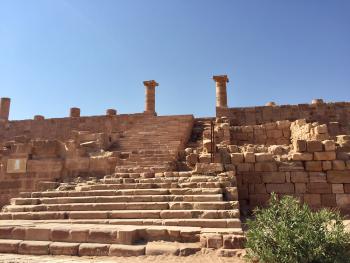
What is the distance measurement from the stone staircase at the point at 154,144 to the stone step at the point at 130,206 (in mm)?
2608

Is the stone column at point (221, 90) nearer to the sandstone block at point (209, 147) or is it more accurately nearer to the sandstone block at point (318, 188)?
the sandstone block at point (209, 147)

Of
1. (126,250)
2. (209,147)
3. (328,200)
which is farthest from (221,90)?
(126,250)

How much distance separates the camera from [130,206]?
8.41 metres

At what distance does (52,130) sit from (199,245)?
17347 mm

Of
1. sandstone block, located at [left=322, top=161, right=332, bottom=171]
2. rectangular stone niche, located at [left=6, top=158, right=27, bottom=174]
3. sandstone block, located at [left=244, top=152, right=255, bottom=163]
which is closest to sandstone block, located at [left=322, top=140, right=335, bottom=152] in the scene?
sandstone block, located at [left=322, top=161, right=332, bottom=171]

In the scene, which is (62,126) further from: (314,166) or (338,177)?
(338,177)

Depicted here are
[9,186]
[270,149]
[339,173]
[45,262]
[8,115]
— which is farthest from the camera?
[8,115]

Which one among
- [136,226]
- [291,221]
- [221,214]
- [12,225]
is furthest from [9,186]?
[291,221]

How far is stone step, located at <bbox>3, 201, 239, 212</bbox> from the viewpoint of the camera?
7.81m

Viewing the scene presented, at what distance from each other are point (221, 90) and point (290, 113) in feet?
13.6

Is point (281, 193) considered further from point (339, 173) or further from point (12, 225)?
point (12, 225)

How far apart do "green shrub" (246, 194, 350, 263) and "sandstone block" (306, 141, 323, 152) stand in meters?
4.82

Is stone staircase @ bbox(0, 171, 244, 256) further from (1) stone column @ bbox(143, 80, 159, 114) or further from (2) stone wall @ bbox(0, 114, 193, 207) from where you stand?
(1) stone column @ bbox(143, 80, 159, 114)

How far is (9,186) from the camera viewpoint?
1398 centimetres
